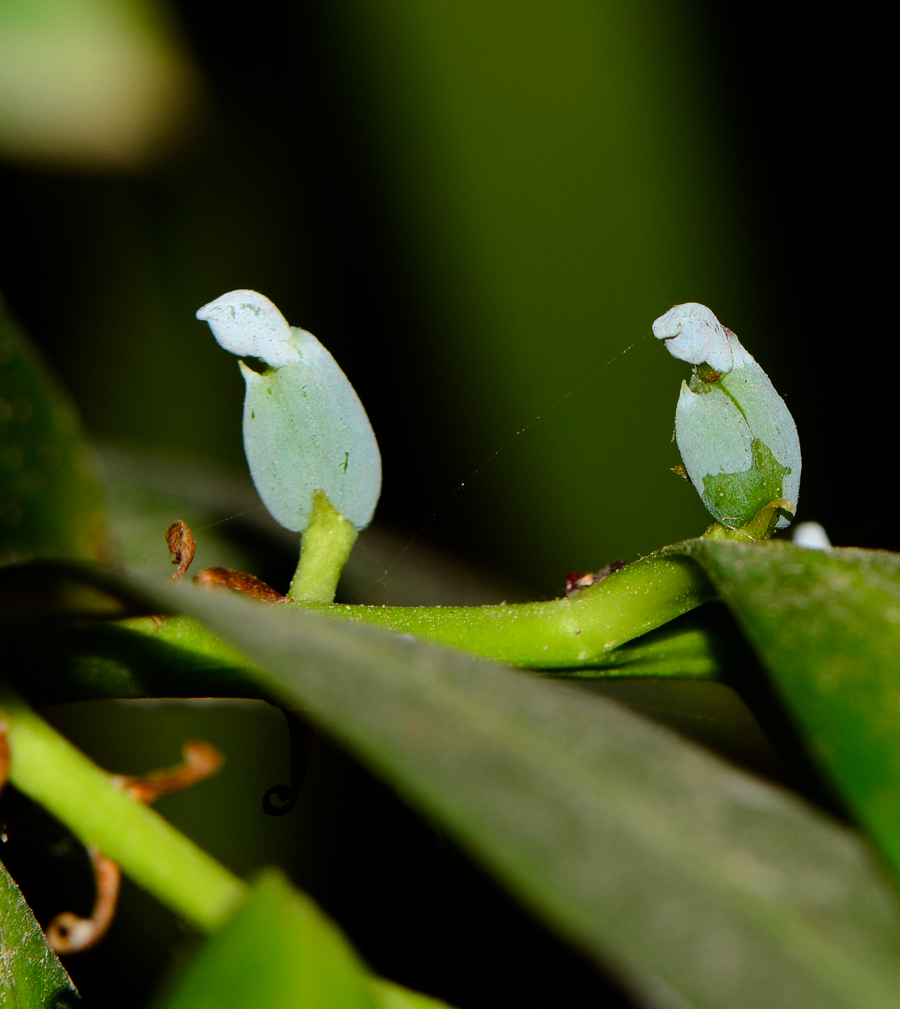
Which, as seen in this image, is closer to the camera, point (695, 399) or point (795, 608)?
point (795, 608)

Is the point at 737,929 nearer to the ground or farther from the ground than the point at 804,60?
nearer to the ground

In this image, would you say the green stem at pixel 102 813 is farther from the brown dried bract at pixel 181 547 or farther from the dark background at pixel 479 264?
the dark background at pixel 479 264

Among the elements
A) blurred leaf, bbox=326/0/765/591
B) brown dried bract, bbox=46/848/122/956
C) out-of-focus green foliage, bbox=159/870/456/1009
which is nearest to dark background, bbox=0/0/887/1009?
blurred leaf, bbox=326/0/765/591

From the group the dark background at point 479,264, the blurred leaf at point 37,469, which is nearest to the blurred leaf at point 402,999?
the blurred leaf at point 37,469

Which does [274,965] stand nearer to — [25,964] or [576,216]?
[25,964]

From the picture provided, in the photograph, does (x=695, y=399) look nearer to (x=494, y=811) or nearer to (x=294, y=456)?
(x=294, y=456)

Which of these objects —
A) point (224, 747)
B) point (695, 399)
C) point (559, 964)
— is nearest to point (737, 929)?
point (695, 399)
